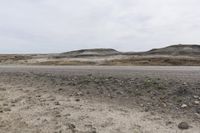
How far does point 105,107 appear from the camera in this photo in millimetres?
10344

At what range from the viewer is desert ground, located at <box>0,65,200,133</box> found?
28.9 feet

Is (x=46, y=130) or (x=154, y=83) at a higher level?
(x=154, y=83)

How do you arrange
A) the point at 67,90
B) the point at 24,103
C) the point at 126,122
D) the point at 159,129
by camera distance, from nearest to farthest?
the point at 159,129 < the point at 126,122 < the point at 24,103 < the point at 67,90

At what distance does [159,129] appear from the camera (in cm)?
830

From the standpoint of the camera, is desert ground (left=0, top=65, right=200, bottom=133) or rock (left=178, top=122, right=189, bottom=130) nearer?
rock (left=178, top=122, right=189, bottom=130)

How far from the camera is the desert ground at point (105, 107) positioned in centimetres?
880

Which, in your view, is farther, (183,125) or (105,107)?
(105,107)

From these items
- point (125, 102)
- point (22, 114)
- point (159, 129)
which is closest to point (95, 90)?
point (125, 102)

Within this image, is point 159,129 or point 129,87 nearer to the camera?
point 159,129

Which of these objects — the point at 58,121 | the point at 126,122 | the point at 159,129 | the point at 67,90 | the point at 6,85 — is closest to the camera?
the point at 159,129

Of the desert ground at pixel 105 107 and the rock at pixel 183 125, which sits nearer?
the rock at pixel 183 125

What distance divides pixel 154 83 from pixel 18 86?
6905 millimetres

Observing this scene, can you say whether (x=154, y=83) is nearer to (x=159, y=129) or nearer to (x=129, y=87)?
(x=129, y=87)

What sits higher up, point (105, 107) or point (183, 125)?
point (105, 107)
